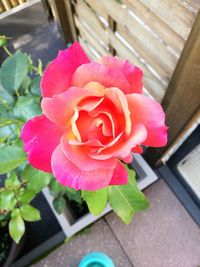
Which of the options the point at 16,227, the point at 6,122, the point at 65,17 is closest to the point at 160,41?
the point at 6,122

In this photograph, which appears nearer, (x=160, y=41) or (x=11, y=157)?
(x=11, y=157)

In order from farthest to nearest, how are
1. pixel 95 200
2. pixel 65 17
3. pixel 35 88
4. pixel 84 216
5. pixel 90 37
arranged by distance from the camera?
pixel 65 17
pixel 90 37
pixel 84 216
pixel 35 88
pixel 95 200

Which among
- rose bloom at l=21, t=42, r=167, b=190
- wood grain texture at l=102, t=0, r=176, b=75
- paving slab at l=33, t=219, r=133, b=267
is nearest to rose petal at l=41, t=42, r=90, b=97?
rose bloom at l=21, t=42, r=167, b=190

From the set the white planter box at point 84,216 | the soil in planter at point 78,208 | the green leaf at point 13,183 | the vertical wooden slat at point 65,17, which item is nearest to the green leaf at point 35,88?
the green leaf at point 13,183

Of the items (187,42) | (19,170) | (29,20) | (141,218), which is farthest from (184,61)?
(29,20)

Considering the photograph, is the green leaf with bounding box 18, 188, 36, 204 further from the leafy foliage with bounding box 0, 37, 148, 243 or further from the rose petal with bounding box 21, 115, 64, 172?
the rose petal with bounding box 21, 115, 64, 172

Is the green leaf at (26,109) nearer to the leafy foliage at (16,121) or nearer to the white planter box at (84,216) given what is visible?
the leafy foliage at (16,121)

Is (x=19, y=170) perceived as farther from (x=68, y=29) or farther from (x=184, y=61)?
(x=68, y=29)

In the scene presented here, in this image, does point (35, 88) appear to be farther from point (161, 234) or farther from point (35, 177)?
point (161, 234)
